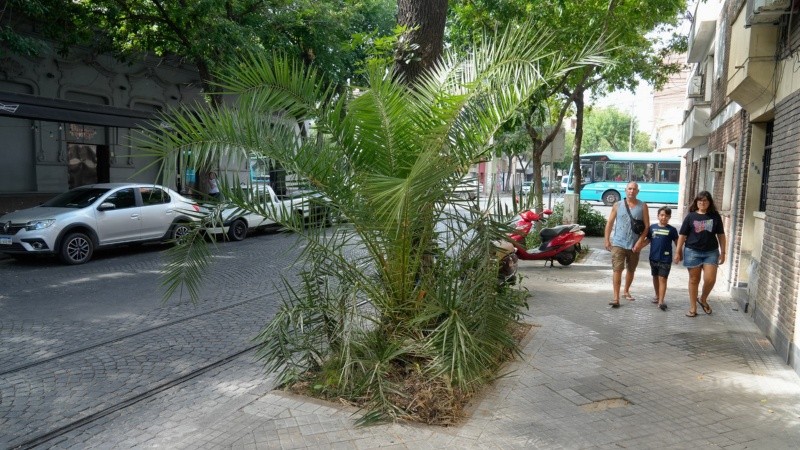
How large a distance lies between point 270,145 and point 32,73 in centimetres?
1587

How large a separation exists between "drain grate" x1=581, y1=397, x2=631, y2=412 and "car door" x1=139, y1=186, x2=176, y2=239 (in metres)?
10.6

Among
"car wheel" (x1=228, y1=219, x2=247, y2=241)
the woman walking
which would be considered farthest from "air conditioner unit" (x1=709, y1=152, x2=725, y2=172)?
A: "car wheel" (x1=228, y1=219, x2=247, y2=241)

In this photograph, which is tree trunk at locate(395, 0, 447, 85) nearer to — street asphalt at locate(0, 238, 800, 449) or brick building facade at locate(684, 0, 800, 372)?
street asphalt at locate(0, 238, 800, 449)

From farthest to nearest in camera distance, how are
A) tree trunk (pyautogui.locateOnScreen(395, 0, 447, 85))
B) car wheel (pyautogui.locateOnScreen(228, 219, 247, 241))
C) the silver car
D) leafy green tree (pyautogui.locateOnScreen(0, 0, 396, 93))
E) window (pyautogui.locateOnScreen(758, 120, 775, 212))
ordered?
car wheel (pyautogui.locateOnScreen(228, 219, 247, 241)), leafy green tree (pyautogui.locateOnScreen(0, 0, 396, 93)), the silver car, window (pyautogui.locateOnScreen(758, 120, 775, 212)), tree trunk (pyautogui.locateOnScreen(395, 0, 447, 85))

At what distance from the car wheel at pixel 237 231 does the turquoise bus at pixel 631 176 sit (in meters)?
22.9

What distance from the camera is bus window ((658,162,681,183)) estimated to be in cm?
3416

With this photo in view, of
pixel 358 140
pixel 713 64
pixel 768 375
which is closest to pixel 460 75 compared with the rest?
pixel 358 140

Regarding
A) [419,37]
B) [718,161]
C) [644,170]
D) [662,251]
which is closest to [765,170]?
[662,251]

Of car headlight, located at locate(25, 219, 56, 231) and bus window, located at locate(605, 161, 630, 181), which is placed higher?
bus window, located at locate(605, 161, 630, 181)

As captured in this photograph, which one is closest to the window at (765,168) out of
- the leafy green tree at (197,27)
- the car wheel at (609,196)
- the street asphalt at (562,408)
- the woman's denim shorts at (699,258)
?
the woman's denim shorts at (699,258)

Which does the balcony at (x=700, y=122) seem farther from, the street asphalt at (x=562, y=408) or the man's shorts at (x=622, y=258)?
the street asphalt at (x=562, y=408)

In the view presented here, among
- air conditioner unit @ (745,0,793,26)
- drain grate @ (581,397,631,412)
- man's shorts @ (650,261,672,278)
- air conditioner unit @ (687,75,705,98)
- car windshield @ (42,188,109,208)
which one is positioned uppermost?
air conditioner unit @ (687,75,705,98)

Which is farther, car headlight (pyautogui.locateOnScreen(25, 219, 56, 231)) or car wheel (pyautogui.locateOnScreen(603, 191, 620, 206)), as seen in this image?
car wheel (pyautogui.locateOnScreen(603, 191, 620, 206))

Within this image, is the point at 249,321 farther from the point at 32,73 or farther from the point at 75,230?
the point at 32,73
